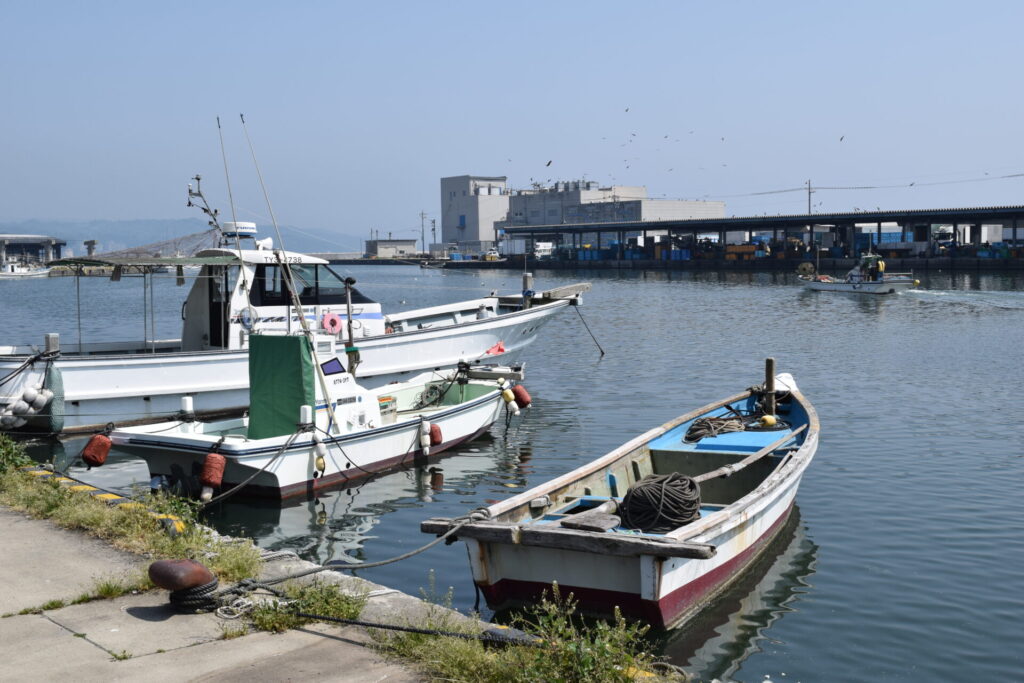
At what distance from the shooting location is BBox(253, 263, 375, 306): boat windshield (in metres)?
22.4

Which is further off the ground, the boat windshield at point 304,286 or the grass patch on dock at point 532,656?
the boat windshield at point 304,286

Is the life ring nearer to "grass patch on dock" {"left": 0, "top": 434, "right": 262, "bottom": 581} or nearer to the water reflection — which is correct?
"grass patch on dock" {"left": 0, "top": 434, "right": 262, "bottom": 581}

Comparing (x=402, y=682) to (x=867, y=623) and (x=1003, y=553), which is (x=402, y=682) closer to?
(x=867, y=623)

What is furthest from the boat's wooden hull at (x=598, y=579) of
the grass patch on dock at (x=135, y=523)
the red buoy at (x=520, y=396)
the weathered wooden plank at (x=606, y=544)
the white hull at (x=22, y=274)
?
the white hull at (x=22, y=274)

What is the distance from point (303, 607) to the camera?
25.9ft

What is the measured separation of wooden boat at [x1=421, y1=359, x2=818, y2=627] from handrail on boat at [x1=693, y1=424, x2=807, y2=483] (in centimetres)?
3

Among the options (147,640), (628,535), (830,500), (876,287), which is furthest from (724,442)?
(876,287)

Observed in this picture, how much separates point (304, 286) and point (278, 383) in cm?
790

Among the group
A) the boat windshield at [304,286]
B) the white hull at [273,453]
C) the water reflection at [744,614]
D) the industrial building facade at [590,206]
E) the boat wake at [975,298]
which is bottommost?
the water reflection at [744,614]

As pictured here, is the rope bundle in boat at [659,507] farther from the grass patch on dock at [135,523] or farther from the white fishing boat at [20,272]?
the white fishing boat at [20,272]

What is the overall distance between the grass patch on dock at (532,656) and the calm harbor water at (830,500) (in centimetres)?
308

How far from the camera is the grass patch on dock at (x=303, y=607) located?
302 inches

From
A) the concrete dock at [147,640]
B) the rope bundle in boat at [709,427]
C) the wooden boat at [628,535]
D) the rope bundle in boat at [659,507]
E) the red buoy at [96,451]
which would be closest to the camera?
the concrete dock at [147,640]

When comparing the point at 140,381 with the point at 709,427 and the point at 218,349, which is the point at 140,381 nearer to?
the point at 218,349
